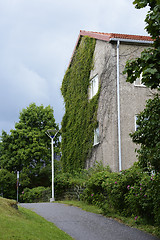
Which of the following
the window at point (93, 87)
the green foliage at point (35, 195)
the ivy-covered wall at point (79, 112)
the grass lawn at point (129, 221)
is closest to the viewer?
the grass lawn at point (129, 221)

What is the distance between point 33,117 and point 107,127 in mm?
19021

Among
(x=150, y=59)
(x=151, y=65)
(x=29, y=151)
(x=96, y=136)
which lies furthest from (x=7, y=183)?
(x=151, y=65)

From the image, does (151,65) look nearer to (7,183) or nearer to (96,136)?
(96,136)

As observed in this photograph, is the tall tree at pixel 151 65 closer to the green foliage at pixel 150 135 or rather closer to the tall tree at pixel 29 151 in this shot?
the green foliage at pixel 150 135

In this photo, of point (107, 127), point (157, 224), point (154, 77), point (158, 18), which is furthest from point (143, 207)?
point (107, 127)

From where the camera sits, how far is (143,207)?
10047mm

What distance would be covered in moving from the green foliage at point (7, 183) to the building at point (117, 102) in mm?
15323

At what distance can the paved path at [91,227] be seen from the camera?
30.7ft

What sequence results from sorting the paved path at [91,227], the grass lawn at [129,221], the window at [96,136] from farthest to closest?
the window at [96,136] → the grass lawn at [129,221] → the paved path at [91,227]

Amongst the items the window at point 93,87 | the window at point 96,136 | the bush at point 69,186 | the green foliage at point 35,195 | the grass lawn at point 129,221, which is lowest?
the green foliage at point 35,195

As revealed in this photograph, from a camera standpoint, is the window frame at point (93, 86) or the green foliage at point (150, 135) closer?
the green foliage at point (150, 135)

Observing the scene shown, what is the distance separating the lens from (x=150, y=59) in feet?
21.1

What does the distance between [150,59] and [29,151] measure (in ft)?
96.6

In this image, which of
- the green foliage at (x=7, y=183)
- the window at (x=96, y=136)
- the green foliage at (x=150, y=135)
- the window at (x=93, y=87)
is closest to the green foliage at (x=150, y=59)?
the green foliage at (x=150, y=135)
